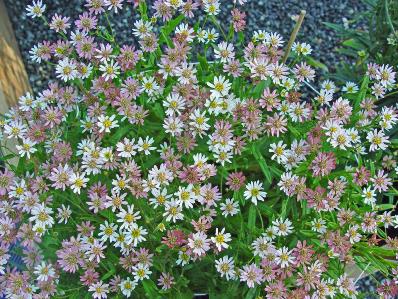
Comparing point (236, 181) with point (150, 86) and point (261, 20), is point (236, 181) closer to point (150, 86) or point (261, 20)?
point (150, 86)

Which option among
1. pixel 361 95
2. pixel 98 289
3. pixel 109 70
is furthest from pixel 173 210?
pixel 361 95

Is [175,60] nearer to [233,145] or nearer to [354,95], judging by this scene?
[233,145]

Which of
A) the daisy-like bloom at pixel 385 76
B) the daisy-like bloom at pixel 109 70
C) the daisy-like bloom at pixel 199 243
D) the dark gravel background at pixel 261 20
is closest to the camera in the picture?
the daisy-like bloom at pixel 199 243

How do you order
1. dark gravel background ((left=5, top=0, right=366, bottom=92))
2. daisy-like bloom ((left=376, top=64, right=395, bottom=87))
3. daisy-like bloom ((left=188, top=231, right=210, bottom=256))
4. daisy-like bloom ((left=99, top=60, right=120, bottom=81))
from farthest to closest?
dark gravel background ((left=5, top=0, right=366, bottom=92)) < daisy-like bloom ((left=376, top=64, right=395, bottom=87)) < daisy-like bloom ((left=99, top=60, right=120, bottom=81)) < daisy-like bloom ((left=188, top=231, right=210, bottom=256))

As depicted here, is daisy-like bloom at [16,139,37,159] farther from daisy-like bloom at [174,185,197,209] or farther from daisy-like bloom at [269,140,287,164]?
daisy-like bloom at [269,140,287,164]

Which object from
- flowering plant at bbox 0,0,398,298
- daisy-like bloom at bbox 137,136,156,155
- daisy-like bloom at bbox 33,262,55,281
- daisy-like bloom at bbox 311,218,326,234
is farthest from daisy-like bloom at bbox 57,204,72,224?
daisy-like bloom at bbox 311,218,326,234

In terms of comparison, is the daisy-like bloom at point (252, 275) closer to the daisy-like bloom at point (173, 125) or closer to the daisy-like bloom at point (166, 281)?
the daisy-like bloom at point (166, 281)

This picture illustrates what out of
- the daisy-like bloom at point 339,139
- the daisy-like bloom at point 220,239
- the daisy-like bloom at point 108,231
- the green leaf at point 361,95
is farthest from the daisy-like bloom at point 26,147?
the green leaf at point 361,95
